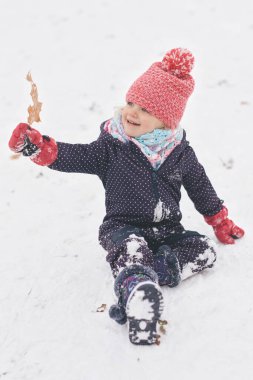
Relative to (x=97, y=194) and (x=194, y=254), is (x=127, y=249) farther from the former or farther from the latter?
(x=97, y=194)

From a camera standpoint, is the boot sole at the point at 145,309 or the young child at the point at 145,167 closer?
the boot sole at the point at 145,309

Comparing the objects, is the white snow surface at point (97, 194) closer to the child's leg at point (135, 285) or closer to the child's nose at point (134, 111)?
the child's leg at point (135, 285)

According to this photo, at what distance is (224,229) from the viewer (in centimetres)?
290

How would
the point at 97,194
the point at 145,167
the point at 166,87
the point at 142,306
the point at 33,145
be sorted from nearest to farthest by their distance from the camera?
the point at 142,306
the point at 33,145
the point at 166,87
the point at 145,167
the point at 97,194

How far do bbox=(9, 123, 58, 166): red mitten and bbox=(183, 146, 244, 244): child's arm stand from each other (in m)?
0.88

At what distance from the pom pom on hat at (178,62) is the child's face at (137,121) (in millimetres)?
270

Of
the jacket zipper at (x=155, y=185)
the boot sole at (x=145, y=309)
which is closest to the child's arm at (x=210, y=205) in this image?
the jacket zipper at (x=155, y=185)

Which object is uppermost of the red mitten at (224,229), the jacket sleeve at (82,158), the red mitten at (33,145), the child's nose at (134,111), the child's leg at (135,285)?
the child's nose at (134,111)

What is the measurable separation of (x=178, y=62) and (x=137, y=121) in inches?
15.1

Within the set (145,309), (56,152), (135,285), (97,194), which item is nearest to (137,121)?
(56,152)

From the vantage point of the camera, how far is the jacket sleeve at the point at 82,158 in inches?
97.3

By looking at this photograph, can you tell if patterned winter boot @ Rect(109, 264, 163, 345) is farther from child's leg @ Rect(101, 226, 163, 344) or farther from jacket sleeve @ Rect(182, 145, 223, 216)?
jacket sleeve @ Rect(182, 145, 223, 216)

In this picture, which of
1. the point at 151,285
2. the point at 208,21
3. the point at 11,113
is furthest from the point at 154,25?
the point at 151,285

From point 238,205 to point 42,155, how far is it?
5.27ft
